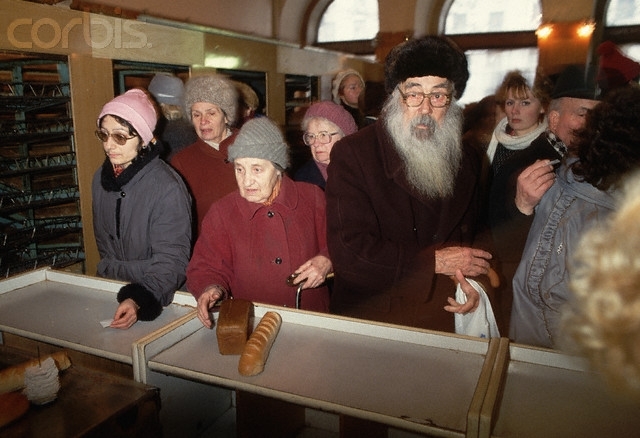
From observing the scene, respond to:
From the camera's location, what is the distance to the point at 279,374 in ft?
4.96

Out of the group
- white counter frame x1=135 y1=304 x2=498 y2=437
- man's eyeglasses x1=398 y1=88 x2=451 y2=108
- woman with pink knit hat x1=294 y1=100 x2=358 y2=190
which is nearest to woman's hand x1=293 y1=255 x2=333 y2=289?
white counter frame x1=135 y1=304 x2=498 y2=437

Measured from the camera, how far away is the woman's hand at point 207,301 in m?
1.84

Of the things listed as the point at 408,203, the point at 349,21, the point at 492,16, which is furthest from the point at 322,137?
the point at 349,21

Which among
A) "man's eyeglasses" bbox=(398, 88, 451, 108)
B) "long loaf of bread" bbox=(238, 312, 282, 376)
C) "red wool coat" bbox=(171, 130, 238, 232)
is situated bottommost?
"long loaf of bread" bbox=(238, 312, 282, 376)

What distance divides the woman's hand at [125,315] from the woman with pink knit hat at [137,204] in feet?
0.81

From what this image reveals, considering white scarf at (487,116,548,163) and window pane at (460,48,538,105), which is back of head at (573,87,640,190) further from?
window pane at (460,48,538,105)

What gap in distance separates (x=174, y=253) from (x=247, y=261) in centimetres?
34

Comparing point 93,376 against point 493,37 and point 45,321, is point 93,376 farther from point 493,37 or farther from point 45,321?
point 493,37

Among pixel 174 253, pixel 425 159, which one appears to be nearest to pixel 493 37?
pixel 425 159

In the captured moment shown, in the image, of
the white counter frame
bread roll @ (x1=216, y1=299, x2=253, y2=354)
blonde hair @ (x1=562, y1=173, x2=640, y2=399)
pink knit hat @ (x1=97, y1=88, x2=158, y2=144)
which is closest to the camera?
blonde hair @ (x1=562, y1=173, x2=640, y2=399)

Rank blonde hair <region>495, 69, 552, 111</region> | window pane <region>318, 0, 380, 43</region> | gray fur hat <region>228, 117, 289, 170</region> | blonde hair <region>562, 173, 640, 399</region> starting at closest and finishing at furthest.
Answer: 1. blonde hair <region>562, 173, 640, 399</region>
2. gray fur hat <region>228, 117, 289, 170</region>
3. blonde hair <region>495, 69, 552, 111</region>
4. window pane <region>318, 0, 380, 43</region>

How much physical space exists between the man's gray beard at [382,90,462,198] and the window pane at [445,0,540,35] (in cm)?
767

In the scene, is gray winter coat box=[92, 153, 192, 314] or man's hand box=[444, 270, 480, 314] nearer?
man's hand box=[444, 270, 480, 314]

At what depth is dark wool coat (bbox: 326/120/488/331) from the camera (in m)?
1.93
